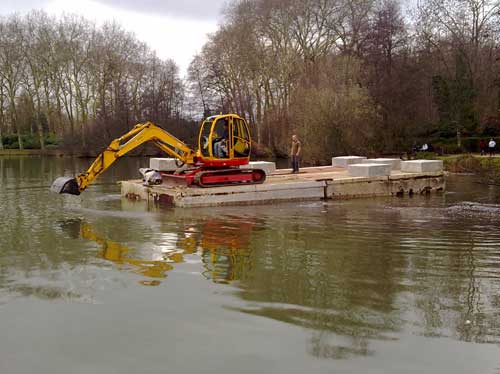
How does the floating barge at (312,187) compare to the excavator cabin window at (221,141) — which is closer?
the floating barge at (312,187)

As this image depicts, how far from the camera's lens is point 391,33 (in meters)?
45.0

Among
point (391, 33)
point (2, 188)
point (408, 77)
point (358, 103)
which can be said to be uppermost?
point (391, 33)

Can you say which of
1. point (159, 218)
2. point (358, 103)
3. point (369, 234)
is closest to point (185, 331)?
point (369, 234)

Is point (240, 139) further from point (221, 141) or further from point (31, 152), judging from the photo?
point (31, 152)

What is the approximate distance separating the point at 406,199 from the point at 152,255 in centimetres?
1132

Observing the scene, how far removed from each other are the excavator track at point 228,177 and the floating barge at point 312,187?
0.46 m

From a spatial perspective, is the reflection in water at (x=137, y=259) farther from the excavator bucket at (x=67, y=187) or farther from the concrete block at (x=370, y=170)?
Result: the concrete block at (x=370, y=170)

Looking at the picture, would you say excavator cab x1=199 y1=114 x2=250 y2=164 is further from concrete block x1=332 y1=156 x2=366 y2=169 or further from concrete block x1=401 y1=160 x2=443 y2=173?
concrete block x1=332 y1=156 x2=366 y2=169

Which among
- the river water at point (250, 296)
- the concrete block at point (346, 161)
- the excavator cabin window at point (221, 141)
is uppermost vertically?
the excavator cabin window at point (221, 141)

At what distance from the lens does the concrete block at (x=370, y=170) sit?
744 inches

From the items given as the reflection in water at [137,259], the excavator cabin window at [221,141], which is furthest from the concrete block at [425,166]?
the reflection in water at [137,259]

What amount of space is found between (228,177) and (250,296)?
10.2 meters

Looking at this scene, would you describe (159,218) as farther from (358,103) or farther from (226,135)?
(358,103)

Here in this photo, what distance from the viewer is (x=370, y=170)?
1889cm
